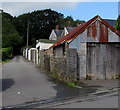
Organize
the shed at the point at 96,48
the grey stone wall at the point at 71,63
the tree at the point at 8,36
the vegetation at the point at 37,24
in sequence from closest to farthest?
the grey stone wall at the point at 71,63
the shed at the point at 96,48
the tree at the point at 8,36
the vegetation at the point at 37,24

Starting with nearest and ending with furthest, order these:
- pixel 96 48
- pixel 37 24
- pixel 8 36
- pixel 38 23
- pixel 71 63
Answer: pixel 71 63, pixel 96 48, pixel 8 36, pixel 37 24, pixel 38 23

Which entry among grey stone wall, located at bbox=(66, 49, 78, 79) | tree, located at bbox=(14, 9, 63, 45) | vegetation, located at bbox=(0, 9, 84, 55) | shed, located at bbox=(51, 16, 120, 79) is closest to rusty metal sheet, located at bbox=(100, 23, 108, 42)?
shed, located at bbox=(51, 16, 120, 79)

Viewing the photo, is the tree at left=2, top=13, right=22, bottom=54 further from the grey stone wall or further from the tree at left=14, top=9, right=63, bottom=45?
the grey stone wall

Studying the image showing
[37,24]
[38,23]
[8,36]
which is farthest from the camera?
[38,23]

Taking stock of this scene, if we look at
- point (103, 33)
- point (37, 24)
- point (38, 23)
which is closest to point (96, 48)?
point (103, 33)

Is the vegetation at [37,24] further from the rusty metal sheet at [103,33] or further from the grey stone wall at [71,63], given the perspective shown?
Result: the grey stone wall at [71,63]

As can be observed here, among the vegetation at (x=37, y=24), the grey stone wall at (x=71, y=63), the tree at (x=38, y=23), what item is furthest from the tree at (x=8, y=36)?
the grey stone wall at (x=71, y=63)

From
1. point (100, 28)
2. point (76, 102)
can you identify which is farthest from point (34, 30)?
point (76, 102)

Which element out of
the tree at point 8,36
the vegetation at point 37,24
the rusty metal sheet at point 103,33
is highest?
the vegetation at point 37,24

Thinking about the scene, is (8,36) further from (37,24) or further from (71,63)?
(71,63)

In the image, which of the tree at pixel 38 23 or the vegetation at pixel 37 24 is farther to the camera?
the tree at pixel 38 23

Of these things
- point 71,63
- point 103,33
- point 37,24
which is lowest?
point 71,63

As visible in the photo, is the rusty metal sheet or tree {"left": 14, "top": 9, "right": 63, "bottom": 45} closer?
the rusty metal sheet

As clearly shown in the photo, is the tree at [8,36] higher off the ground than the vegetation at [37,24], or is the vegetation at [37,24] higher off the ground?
the vegetation at [37,24]
